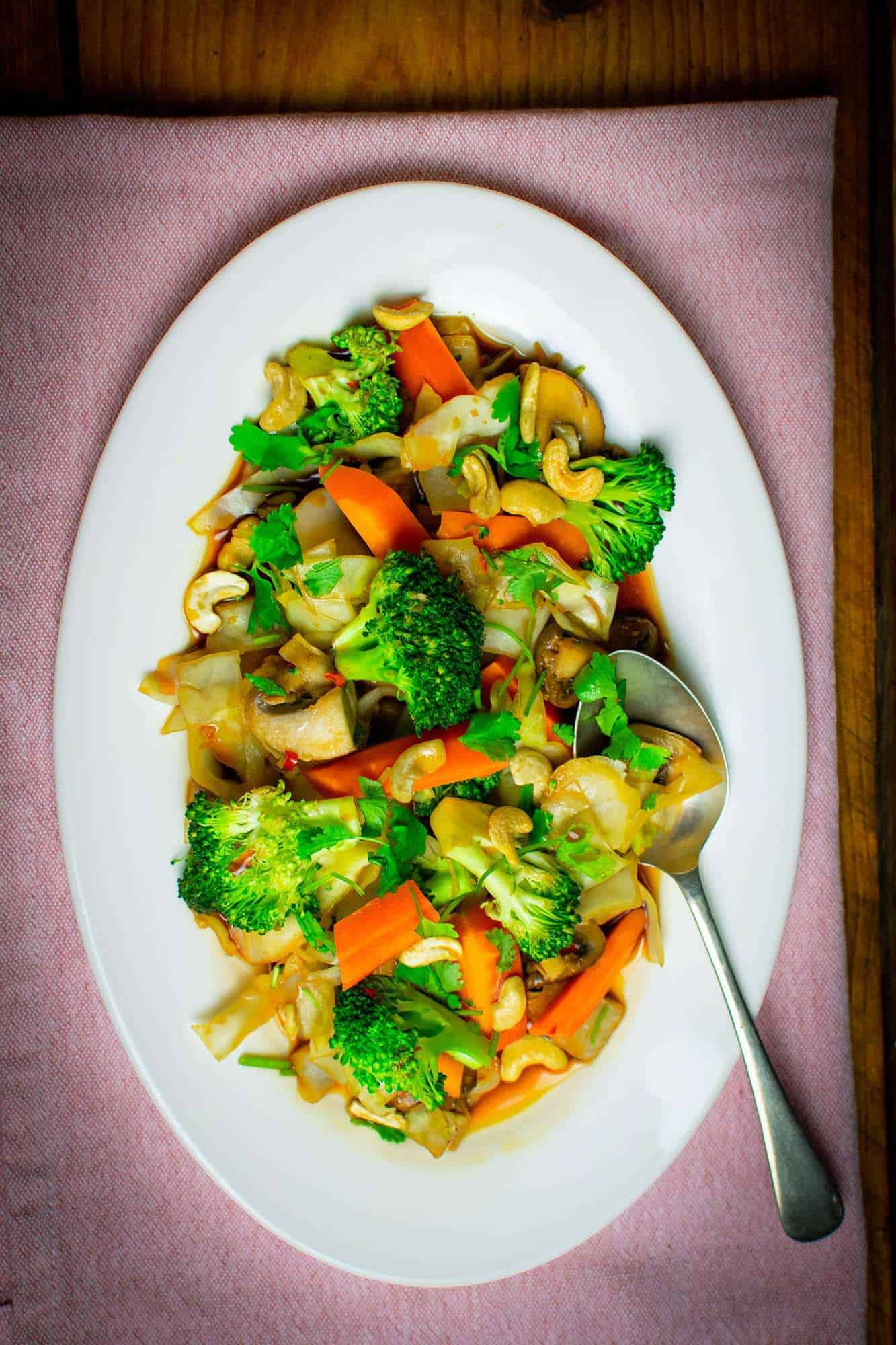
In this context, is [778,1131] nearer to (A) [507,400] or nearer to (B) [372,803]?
(B) [372,803]

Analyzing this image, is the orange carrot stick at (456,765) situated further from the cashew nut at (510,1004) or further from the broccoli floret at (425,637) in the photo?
the cashew nut at (510,1004)

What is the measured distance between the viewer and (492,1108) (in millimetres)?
2033

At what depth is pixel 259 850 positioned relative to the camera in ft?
5.94

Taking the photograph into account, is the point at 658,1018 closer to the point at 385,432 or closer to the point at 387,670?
the point at 387,670

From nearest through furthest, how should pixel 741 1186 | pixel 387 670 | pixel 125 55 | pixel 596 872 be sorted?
pixel 387 670, pixel 596 872, pixel 125 55, pixel 741 1186

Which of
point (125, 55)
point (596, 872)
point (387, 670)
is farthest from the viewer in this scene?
point (125, 55)

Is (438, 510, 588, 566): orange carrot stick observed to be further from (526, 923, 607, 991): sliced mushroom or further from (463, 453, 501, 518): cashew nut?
(526, 923, 607, 991): sliced mushroom

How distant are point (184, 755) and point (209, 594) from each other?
14.1 inches


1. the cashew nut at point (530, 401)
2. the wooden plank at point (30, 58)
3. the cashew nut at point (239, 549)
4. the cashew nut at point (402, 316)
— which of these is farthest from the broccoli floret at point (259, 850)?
the wooden plank at point (30, 58)

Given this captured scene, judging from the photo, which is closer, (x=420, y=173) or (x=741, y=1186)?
(x=420, y=173)

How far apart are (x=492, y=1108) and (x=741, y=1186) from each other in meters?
0.69

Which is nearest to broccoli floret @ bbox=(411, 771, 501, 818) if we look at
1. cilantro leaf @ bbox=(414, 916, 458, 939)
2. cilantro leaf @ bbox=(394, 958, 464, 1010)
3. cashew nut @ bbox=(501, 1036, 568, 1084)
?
cilantro leaf @ bbox=(414, 916, 458, 939)

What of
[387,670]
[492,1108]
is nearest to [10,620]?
[387,670]

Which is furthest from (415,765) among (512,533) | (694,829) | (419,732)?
(694,829)
